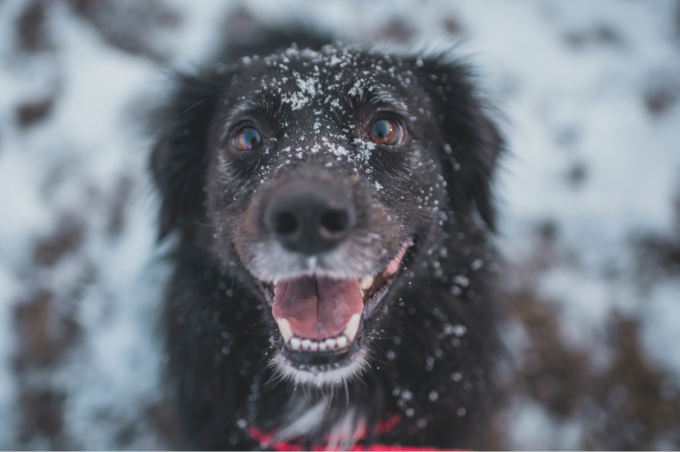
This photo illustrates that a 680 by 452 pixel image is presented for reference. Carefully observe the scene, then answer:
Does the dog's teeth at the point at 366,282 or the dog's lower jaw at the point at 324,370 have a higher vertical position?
the dog's teeth at the point at 366,282

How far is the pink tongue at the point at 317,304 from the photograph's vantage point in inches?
62.4

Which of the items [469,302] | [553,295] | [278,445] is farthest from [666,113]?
[278,445]

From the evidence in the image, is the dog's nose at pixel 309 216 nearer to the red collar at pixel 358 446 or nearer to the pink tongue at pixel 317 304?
the pink tongue at pixel 317 304

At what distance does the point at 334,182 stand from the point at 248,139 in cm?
70

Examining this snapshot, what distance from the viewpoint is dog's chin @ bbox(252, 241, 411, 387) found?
5.01ft

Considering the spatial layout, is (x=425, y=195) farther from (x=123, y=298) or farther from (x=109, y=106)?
(x=109, y=106)

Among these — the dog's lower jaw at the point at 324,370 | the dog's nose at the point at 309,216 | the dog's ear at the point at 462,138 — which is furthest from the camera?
the dog's ear at the point at 462,138

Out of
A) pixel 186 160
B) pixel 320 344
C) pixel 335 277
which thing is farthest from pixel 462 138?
pixel 186 160

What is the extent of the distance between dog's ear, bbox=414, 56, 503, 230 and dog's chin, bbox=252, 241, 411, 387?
79cm

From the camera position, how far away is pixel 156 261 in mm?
2512

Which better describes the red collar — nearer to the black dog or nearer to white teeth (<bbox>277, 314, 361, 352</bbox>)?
the black dog

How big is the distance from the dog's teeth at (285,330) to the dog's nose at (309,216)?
376 mm

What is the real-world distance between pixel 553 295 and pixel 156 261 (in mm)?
2798

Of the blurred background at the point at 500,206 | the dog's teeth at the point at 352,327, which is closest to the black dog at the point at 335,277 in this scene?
the dog's teeth at the point at 352,327
